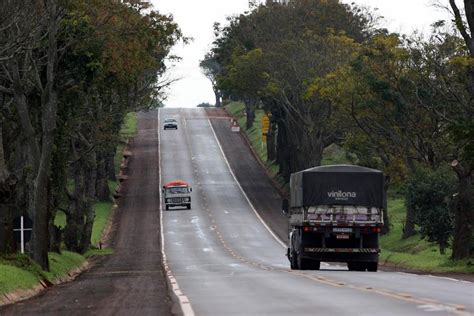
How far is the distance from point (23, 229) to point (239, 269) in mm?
7645

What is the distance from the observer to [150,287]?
27.0 meters

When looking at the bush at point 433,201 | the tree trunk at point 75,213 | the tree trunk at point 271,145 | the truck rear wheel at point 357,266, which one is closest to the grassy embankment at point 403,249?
the tree trunk at point 271,145

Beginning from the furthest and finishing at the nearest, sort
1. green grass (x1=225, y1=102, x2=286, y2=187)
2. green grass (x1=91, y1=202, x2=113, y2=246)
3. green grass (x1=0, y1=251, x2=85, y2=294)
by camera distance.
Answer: green grass (x1=225, y1=102, x2=286, y2=187), green grass (x1=91, y1=202, x2=113, y2=246), green grass (x1=0, y1=251, x2=85, y2=294)

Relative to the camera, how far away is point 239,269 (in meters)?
38.8

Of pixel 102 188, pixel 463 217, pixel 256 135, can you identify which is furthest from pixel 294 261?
pixel 256 135

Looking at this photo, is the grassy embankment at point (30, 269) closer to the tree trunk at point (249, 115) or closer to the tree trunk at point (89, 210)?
the tree trunk at point (89, 210)

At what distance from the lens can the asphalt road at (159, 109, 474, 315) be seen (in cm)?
1816

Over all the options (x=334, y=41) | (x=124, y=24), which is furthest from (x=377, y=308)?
(x=334, y=41)

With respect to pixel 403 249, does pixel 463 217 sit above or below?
above

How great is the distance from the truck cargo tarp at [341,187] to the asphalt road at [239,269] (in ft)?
8.50

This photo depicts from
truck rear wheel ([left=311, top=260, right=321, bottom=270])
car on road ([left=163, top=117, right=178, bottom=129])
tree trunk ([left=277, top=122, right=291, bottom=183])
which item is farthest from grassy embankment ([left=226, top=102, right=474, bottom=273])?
car on road ([left=163, top=117, right=178, bottom=129])

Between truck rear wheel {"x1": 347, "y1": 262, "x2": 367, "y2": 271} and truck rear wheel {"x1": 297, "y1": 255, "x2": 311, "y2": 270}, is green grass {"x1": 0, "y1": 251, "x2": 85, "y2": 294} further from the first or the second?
truck rear wheel {"x1": 347, "y1": 262, "x2": 367, "y2": 271}

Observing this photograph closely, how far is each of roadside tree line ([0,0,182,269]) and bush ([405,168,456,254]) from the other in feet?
43.2

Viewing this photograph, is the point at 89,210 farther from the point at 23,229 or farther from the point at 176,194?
the point at 176,194
